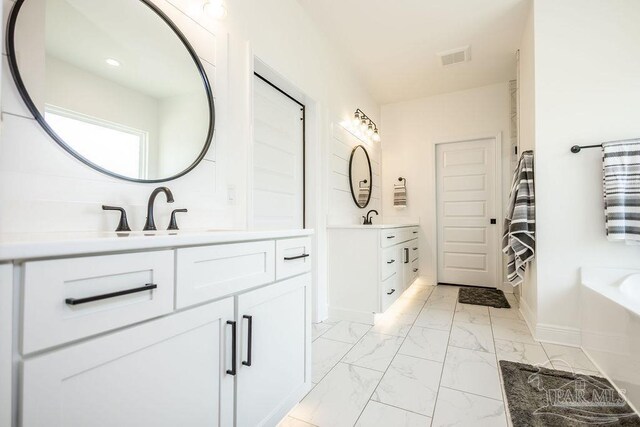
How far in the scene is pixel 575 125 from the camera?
2.21 meters

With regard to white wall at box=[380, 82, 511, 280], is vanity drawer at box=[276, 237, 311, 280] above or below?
below

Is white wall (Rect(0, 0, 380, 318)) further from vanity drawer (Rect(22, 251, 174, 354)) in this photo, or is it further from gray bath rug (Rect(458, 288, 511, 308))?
gray bath rug (Rect(458, 288, 511, 308))

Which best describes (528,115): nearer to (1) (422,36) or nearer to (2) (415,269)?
(1) (422,36)

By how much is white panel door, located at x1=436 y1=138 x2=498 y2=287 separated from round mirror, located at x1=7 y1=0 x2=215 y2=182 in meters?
3.55

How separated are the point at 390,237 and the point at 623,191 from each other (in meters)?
1.65

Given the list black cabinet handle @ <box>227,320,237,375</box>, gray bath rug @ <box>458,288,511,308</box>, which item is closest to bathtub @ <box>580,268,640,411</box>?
gray bath rug @ <box>458,288,511,308</box>

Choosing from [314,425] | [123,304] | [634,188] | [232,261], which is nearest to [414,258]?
[634,188]

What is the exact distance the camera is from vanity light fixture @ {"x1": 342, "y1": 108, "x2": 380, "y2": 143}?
3424mm

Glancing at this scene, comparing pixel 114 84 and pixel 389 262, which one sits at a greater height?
pixel 114 84

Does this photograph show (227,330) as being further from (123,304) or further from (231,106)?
(231,106)

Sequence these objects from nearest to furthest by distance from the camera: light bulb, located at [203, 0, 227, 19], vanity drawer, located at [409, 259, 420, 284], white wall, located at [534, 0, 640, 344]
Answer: light bulb, located at [203, 0, 227, 19] → white wall, located at [534, 0, 640, 344] → vanity drawer, located at [409, 259, 420, 284]

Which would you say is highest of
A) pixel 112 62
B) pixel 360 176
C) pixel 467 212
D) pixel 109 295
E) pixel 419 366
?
pixel 112 62

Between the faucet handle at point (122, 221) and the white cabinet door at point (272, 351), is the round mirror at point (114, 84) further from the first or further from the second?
the white cabinet door at point (272, 351)

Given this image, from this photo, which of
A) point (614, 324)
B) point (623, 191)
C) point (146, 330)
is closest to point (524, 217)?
point (623, 191)
